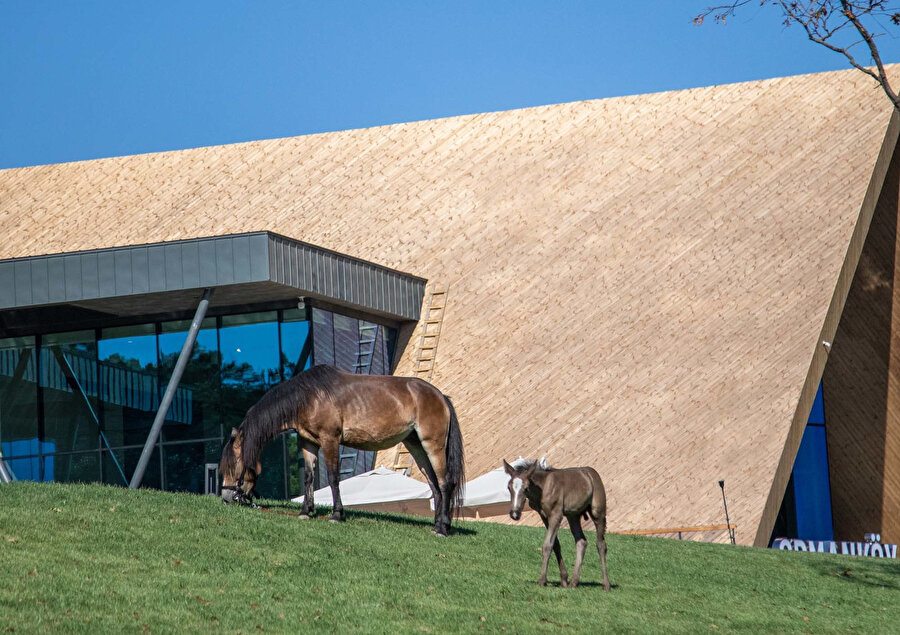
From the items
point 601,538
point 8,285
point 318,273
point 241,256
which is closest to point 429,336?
point 318,273

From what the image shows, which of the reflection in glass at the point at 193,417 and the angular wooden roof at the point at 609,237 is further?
the reflection in glass at the point at 193,417

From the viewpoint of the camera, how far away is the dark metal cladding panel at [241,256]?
A: 21.5 meters

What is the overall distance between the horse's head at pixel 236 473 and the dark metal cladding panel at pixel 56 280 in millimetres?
8759

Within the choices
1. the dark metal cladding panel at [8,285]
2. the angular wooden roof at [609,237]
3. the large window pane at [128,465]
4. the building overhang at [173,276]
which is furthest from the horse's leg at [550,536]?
the dark metal cladding panel at [8,285]

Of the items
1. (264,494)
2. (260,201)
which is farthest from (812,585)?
(260,201)

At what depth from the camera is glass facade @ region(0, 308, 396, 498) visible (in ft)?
77.4

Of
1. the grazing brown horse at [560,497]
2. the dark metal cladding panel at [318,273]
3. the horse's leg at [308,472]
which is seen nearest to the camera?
the grazing brown horse at [560,497]

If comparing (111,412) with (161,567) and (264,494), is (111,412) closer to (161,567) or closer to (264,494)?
(264,494)

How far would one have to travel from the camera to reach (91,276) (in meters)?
21.9

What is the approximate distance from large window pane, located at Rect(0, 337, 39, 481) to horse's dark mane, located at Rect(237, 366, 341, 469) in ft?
40.3

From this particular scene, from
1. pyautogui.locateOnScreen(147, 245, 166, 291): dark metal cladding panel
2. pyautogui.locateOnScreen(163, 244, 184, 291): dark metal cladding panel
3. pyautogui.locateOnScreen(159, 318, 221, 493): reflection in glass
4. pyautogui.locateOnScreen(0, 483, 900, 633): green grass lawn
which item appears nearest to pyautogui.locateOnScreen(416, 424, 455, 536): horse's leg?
pyautogui.locateOnScreen(0, 483, 900, 633): green grass lawn

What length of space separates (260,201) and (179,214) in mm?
2094

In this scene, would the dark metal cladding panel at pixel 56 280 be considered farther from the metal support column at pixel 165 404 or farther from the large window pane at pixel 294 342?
the large window pane at pixel 294 342

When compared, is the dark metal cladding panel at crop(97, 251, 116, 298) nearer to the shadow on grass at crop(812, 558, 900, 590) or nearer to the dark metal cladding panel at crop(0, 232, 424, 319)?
the dark metal cladding panel at crop(0, 232, 424, 319)
